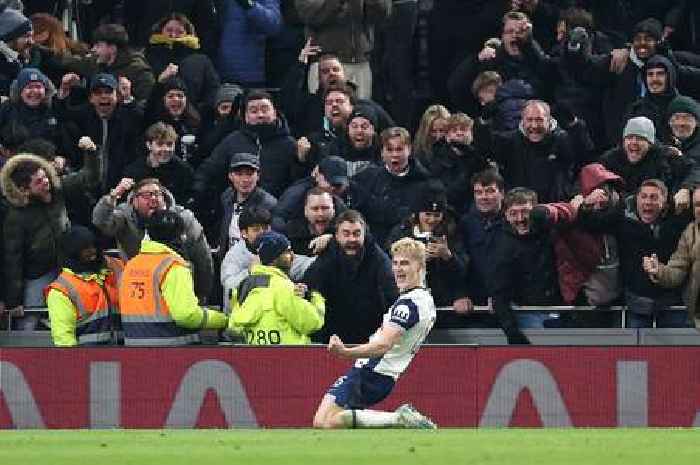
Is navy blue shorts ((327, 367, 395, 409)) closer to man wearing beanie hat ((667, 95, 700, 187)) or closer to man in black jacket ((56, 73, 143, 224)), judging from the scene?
man wearing beanie hat ((667, 95, 700, 187))

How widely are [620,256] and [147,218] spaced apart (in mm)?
4055

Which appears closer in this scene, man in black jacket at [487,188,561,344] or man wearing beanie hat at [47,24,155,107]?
man in black jacket at [487,188,561,344]

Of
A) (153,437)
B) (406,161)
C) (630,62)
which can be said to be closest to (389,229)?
(406,161)

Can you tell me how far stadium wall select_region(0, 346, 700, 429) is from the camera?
16.8 metres

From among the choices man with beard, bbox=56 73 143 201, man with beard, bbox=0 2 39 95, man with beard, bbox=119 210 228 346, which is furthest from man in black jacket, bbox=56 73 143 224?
man with beard, bbox=119 210 228 346

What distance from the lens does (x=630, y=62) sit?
20344mm

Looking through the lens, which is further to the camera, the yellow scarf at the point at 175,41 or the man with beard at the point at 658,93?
the yellow scarf at the point at 175,41

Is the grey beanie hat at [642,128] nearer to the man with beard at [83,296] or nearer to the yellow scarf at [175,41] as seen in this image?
the man with beard at [83,296]

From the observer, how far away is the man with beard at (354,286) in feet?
57.3

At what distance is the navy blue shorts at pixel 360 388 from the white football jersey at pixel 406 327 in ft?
0.17

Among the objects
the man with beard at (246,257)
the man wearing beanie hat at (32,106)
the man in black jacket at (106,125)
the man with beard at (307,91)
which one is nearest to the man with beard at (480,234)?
the man with beard at (246,257)

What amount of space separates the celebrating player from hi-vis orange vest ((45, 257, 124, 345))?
7.84 ft

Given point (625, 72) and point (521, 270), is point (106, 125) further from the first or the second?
point (625, 72)

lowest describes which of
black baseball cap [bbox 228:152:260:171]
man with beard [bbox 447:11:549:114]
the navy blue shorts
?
the navy blue shorts
